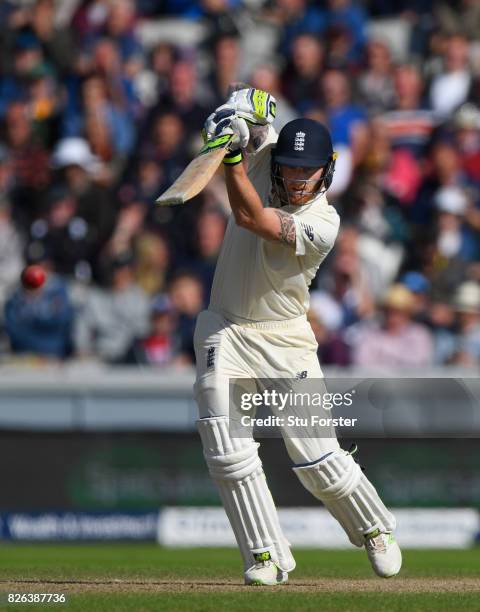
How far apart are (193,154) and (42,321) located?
2.60 meters

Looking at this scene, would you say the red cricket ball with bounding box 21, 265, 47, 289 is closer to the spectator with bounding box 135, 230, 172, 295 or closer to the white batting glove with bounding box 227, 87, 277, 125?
the white batting glove with bounding box 227, 87, 277, 125

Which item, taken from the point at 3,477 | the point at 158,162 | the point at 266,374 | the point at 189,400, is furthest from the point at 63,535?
the point at 266,374

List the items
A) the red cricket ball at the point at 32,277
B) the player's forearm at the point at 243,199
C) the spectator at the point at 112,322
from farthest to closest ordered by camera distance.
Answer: the spectator at the point at 112,322 → the red cricket ball at the point at 32,277 → the player's forearm at the point at 243,199

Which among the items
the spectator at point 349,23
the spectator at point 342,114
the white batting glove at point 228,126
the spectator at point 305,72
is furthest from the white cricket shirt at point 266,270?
the spectator at point 349,23

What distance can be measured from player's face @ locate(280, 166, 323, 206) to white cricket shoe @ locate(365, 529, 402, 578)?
1815 mm

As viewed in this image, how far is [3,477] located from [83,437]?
0.75m

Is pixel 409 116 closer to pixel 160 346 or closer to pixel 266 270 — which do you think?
pixel 160 346

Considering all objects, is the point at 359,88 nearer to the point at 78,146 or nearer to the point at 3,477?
the point at 78,146

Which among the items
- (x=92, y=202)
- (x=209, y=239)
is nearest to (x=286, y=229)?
(x=209, y=239)

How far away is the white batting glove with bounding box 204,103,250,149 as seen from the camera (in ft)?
24.3

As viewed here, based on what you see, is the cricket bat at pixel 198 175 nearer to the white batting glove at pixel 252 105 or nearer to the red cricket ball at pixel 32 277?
the white batting glove at pixel 252 105

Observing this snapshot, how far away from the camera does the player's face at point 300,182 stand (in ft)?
24.8

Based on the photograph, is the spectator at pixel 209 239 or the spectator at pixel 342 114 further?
the spectator at pixel 342 114

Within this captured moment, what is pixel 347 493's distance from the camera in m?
7.64
